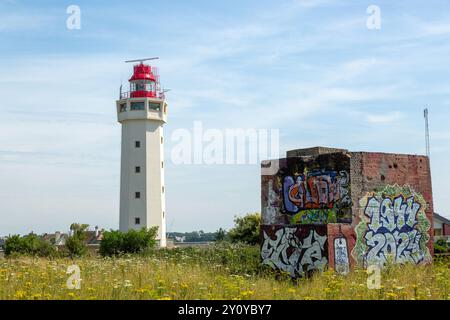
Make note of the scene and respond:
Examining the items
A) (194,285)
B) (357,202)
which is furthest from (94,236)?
(194,285)

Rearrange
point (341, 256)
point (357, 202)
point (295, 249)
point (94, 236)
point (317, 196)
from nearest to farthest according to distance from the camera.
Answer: point (341, 256) → point (357, 202) → point (295, 249) → point (317, 196) → point (94, 236)

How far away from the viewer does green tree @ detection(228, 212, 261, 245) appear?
33.7m

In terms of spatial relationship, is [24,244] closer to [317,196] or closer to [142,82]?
[142,82]

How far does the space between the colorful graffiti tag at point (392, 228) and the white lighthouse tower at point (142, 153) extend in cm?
2479

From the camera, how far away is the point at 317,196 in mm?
15516

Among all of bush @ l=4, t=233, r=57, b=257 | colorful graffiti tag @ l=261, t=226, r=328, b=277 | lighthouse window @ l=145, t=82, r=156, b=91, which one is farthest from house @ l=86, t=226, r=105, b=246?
colorful graffiti tag @ l=261, t=226, r=328, b=277

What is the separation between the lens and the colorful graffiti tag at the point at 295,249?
559 inches

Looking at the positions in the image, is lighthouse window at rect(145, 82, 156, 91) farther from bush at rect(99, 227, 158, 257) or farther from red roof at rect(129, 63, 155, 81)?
bush at rect(99, 227, 158, 257)

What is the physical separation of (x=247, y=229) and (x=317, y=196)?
61.9ft

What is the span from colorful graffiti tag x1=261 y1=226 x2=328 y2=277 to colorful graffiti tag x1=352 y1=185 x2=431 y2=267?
1.01m

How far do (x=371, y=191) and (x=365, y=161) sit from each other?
840 mm

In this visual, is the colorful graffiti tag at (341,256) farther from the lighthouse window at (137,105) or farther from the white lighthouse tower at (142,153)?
the lighthouse window at (137,105)
